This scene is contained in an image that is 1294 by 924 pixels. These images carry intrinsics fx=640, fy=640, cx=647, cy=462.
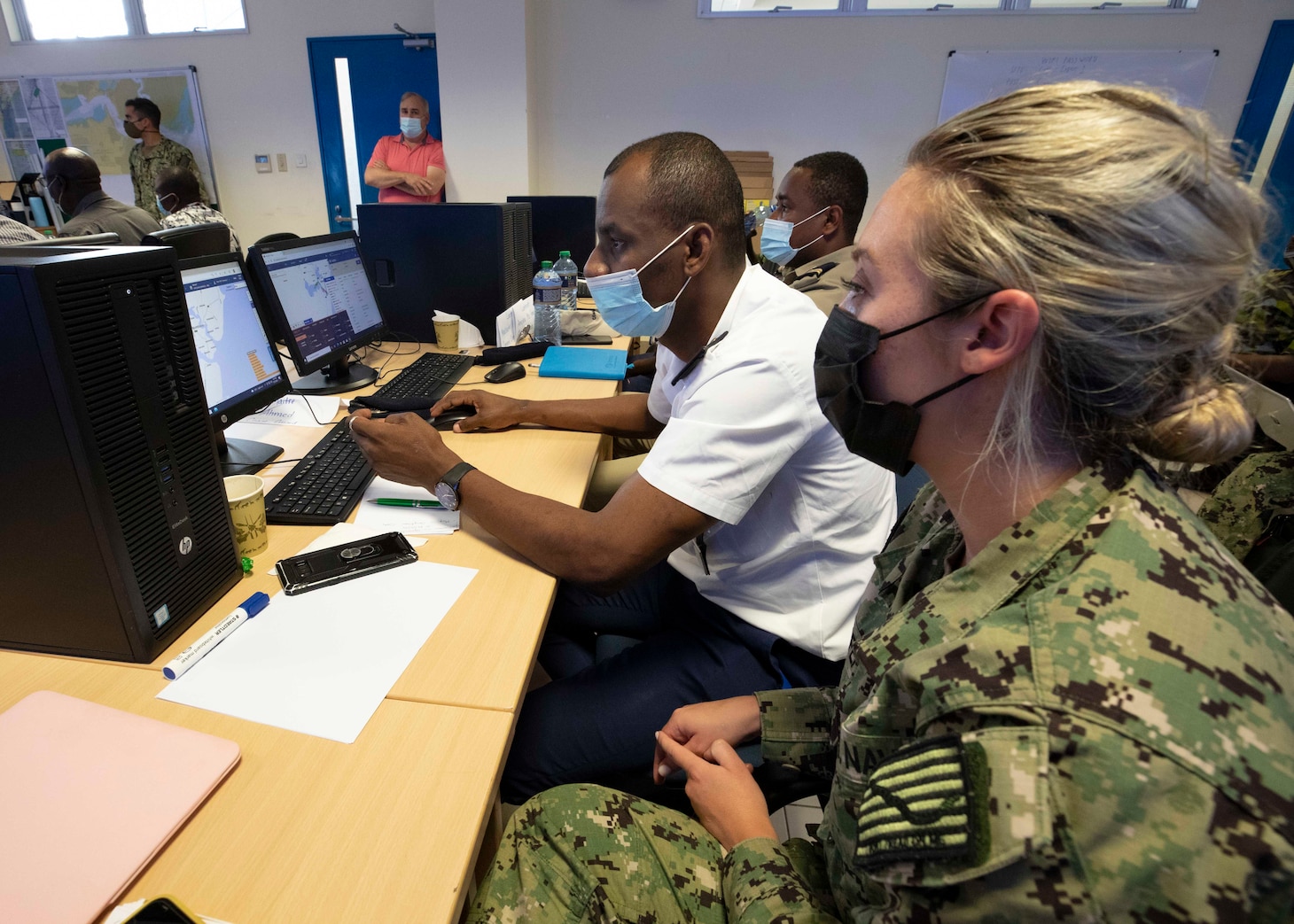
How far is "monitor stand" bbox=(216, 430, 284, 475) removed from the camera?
4.08ft

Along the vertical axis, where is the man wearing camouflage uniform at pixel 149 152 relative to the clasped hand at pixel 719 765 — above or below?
above

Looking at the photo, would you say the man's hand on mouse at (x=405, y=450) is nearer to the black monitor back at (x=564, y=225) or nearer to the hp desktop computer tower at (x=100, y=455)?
the hp desktop computer tower at (x=100, y=455)

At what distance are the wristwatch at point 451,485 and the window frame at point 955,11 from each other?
14.0 ft

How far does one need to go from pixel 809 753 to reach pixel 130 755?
781 millimetres

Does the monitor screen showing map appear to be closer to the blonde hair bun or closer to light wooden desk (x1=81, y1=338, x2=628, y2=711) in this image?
light wooden desk (x1=81, y1=338, x2=628, y2=711)

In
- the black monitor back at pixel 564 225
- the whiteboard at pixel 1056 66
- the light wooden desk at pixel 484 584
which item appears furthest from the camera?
the whiteboard at pixel 1056 66

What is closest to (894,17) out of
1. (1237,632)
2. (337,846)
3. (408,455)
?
(408,455)

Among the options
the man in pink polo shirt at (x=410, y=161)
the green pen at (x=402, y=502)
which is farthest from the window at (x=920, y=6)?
the green pen at (x=402, y=502)

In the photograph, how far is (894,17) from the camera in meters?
4.01

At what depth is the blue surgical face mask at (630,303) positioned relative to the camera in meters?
1.27

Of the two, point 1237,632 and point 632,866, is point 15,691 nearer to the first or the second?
point 632,866

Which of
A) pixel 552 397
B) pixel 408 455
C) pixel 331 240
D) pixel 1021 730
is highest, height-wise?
pixel 331 240

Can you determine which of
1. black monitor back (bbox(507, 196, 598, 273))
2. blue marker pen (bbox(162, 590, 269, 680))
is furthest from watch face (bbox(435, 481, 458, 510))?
black monitor back (bbox(507, 196, 598, 273))

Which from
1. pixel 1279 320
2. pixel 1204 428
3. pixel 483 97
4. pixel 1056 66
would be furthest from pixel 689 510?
pixel 1056 66
